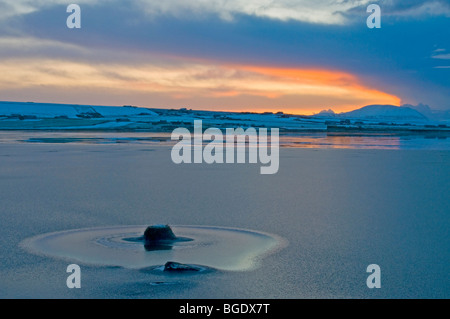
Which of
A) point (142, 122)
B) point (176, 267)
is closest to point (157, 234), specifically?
point (176, 267)

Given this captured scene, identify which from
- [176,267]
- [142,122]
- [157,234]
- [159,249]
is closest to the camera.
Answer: [176,267]

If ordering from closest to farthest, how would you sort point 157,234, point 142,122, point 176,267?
point 176,267, point 157,234, point 142,122

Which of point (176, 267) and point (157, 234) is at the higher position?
point (157, 234)

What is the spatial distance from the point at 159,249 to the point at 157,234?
0.31 m

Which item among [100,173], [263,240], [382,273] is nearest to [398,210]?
[263,240]

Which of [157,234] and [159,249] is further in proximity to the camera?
[157,234]

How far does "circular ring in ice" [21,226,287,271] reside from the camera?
544cm

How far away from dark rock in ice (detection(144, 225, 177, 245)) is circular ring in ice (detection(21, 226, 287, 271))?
87 millimetres

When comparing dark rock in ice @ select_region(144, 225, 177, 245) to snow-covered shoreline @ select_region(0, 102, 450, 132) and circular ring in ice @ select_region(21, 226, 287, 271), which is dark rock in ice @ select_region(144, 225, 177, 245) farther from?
snow-covered shoreline @ select_region(0, 102, 450, 132)

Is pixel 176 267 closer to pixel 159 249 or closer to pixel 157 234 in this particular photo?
pixel 159 249

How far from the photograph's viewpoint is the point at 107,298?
4.41 meters

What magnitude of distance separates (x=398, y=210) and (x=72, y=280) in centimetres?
482

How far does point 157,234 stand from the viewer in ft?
Answer: 20.1

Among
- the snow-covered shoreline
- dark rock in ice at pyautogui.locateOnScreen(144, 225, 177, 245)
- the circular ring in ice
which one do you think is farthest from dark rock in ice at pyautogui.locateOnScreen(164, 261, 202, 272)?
the snow-covered shoreline
